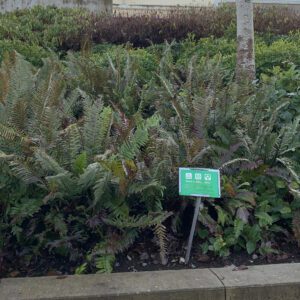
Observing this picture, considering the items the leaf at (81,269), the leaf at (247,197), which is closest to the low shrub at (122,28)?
the leaf at (247,197)

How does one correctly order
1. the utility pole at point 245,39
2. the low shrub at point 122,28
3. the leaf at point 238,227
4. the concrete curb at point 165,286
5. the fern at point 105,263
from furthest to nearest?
1. the low shrub at point 122,28
2. the utility pole at point 245,39
3. the leaf at point 238,227
4. the fern at point 105,263
5. the concrete curb at point 165,286

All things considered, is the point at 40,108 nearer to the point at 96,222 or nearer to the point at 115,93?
the point at 96,222

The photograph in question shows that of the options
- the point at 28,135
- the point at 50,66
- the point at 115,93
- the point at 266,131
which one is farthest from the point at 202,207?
the point at 50,66

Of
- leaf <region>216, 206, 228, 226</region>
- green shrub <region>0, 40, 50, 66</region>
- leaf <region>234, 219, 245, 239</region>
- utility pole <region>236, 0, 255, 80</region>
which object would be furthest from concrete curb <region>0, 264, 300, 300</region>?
green shrub <region>0, 40, 50, 66</region>

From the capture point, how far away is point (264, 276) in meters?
3.74

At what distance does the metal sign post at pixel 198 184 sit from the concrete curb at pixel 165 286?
0.39 m

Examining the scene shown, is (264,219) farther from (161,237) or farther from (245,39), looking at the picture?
(245,39)

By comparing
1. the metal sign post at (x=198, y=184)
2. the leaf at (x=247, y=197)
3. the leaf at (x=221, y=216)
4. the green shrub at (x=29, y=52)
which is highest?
the green shrub at (x=29, y=52)

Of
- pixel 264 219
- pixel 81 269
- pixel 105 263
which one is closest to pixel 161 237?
pixel 105 263

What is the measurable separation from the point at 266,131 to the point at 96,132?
1373 mm

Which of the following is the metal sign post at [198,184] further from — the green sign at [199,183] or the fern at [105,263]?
the fern at [105,263]

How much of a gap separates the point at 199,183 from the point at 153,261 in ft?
2.14

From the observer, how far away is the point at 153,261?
13.0ft

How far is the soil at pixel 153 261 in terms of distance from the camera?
150 inches
